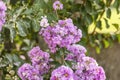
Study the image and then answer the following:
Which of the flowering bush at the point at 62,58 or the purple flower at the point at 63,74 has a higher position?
the flowering bush at the point at 62,58

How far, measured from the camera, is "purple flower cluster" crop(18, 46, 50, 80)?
1902mm

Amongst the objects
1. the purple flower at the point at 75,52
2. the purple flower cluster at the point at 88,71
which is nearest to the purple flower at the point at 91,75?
the purple flower cluster at the point at 88,71

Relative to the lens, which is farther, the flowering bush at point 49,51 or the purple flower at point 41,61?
the purple flower at point 41,61

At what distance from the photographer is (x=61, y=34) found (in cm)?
189

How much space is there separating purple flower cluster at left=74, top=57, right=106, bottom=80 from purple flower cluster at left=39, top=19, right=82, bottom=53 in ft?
0.47

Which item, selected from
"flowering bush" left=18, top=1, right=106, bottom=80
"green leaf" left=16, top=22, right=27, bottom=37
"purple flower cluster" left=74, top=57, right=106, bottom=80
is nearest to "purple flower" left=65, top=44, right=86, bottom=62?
"flowering bush" left=18, top=1, right=106, bottom=80

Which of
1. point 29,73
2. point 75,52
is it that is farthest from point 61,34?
point 29,73

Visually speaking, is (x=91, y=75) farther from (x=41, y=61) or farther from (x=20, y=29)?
(x=20, y=29)

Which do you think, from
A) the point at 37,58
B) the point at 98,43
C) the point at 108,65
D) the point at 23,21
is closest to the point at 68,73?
the point at 37,58

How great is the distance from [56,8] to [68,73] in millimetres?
528

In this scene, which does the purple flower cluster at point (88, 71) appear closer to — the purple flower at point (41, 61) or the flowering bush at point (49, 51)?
the flowering bush at point (49, 51)

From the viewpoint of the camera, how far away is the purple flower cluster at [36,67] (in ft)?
6.24

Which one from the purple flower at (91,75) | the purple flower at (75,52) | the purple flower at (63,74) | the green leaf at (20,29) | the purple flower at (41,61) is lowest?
the purple flower at (63,74)

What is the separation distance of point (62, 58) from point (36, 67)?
17 centimetres
